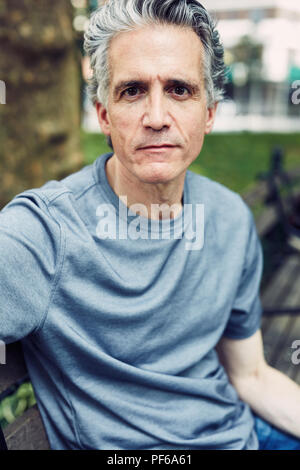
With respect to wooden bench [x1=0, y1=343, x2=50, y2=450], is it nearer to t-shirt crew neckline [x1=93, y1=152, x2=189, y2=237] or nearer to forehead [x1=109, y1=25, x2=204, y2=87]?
t-shirt crew neckline [x1=93, y1=152, x2=189, y2=237]

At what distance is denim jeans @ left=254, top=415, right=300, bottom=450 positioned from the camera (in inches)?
75.5

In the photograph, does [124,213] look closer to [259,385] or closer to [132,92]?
[132,92]

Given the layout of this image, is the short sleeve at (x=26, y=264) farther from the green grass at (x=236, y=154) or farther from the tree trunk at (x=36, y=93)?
the green grass at (x=236, y=154)

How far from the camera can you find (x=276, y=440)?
1.92m

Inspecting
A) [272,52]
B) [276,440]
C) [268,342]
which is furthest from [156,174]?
[272,52]

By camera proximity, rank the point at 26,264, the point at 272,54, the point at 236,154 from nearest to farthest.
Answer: the point at 26,264 → the point at 236,154 → the point at 272,54

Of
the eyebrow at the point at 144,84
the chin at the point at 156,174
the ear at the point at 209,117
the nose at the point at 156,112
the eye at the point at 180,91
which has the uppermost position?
the eyebrow at the point at 144,84

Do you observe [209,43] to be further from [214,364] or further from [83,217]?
[214,364]

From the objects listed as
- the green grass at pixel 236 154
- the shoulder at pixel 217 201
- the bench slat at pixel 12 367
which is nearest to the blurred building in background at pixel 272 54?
the green grass at pixel 236 154

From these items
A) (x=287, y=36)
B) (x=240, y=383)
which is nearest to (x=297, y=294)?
(x=240, y=383)

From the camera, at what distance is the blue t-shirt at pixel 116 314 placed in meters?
1.41

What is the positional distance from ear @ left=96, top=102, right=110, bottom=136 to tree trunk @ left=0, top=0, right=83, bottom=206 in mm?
2010

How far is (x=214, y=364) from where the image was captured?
1810 mm

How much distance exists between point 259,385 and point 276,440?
20cm
